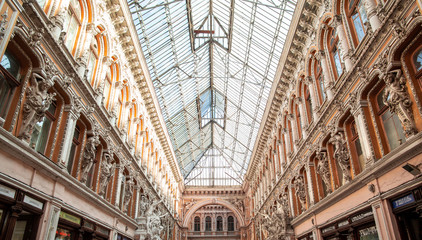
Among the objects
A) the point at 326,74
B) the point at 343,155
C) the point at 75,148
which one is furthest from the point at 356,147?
the point at 75,148

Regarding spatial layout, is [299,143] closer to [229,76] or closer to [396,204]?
[396,204]

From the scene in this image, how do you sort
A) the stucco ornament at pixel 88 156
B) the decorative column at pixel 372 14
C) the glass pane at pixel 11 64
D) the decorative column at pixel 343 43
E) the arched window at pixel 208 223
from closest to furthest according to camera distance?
the glass pane at pixel 11 64
the decorative column at pixel 372 14
the decorative column at pixel 343 43
the stucco ornament at pixel 88 156
the arched window at pixel 208 223

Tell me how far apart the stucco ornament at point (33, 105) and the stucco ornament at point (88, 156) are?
355 centimetres

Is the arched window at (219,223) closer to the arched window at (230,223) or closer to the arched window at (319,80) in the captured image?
the arched window at (230,223)

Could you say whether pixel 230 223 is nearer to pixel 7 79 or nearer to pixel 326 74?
pixel 326 74

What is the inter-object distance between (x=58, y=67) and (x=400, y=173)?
926 cm

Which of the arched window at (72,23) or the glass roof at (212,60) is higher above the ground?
the glass roof at (212,60)

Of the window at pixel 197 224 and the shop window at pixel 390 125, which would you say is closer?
the shop window at pixel 390 125

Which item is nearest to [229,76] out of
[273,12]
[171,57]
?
[171,57]

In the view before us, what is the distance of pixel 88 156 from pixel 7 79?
4.67 metres

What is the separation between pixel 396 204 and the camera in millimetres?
7668

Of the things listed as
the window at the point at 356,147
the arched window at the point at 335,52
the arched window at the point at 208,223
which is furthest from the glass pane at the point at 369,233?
the arched window at the point at 208,223

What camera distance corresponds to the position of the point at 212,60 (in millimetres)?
25375

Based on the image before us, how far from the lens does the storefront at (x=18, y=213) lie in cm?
650
